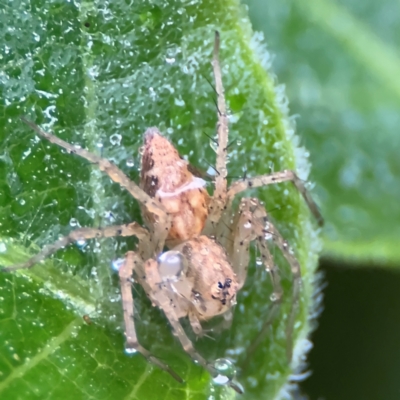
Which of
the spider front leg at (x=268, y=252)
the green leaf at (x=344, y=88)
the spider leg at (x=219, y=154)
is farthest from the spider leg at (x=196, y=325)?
the green leaf at (x=344, y=88)

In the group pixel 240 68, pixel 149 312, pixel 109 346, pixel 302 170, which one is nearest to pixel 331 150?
pixel 302 170

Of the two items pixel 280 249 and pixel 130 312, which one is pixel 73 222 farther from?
pixel 280 249

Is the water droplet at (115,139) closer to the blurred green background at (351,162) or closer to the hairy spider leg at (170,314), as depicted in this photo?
the hairy spider leg at (170,314)

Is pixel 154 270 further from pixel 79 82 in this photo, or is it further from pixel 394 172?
pixel 394 172

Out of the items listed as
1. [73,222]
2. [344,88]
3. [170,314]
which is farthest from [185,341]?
[344,88]

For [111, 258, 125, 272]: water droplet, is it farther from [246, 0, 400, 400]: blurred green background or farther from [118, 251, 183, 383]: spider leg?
[246, 0, 400, 400]: blurred green background
